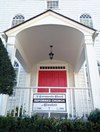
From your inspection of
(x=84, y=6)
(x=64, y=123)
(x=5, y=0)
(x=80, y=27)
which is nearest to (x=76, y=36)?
(x=80, y=27)

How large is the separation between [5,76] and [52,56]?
12.8 feet

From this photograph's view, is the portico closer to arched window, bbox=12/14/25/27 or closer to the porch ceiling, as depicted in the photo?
the porch ceiling

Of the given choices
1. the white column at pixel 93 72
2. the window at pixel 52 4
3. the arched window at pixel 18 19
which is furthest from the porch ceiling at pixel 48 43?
the window at pixel 52 4

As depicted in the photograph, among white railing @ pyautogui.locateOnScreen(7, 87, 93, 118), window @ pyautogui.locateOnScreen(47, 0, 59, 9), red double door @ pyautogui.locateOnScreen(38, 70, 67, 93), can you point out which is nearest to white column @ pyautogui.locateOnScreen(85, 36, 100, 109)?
white railing @ pyautogui.locateOnScreen(7, 87, 93, 118)

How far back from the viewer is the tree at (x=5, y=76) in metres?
4.50

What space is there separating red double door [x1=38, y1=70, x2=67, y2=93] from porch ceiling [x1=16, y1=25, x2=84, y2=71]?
80cm

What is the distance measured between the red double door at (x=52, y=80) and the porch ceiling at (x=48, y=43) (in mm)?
800

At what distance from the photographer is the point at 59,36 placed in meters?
6.89

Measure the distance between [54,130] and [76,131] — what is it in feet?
1.92

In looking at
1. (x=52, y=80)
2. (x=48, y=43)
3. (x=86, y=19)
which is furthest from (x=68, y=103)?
(x=86, y=19)

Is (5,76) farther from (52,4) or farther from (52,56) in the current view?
(52,4)

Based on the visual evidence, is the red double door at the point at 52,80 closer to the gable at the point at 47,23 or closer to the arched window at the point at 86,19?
the gable at the point at 47,23

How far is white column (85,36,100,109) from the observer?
5152 millimetres

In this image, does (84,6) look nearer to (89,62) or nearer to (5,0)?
(5,0)
